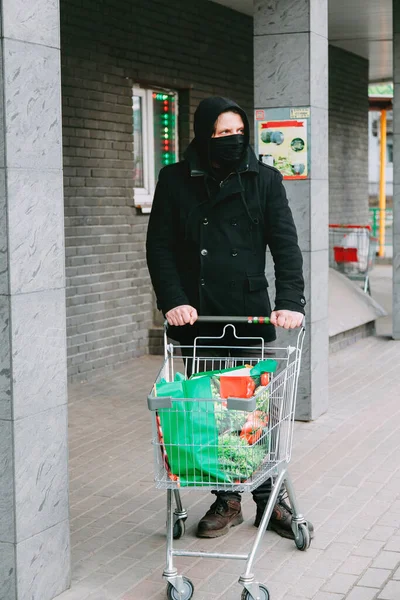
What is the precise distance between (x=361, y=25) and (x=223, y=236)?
34.2ft

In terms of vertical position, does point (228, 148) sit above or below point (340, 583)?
above

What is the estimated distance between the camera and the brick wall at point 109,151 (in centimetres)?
977

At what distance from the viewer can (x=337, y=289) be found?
12641mm

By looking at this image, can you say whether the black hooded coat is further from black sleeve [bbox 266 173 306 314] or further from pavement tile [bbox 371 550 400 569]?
pavement tile [bbox 371 550 400 569]

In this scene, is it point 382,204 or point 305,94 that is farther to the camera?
point 382,204

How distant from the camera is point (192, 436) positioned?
4383 mm

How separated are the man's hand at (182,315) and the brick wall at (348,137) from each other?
41.9 ft

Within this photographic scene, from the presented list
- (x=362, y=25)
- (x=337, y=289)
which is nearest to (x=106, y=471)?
(x=337, y=289)

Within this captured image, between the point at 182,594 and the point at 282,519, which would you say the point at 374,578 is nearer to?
the point at 282,519

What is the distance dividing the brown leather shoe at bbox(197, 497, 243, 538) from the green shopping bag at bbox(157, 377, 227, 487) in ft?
3.41

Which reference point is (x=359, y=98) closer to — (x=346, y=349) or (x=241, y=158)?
(x=346, y=349)

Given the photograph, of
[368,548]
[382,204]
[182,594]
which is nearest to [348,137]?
[382,204]

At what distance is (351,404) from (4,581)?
4.71 meters

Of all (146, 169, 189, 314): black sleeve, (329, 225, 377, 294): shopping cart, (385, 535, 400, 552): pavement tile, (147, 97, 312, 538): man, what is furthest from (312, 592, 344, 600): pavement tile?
(329, 225, 377, 294): shopping cart
